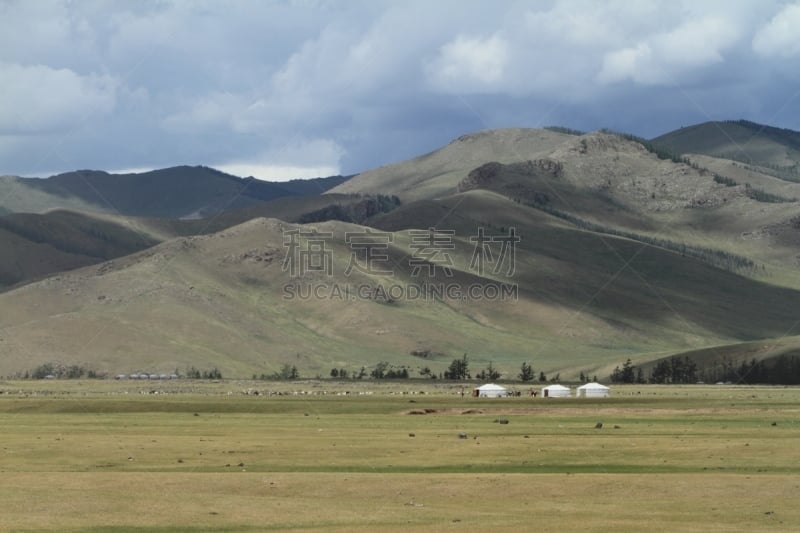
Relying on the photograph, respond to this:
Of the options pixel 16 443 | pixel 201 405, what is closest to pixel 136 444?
pixel 16 443

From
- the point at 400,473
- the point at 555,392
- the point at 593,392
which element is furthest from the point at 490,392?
the point at 400,473

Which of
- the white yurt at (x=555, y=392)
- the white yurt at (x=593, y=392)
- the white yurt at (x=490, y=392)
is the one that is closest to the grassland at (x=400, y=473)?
the white yurt at (x=490, y=392)

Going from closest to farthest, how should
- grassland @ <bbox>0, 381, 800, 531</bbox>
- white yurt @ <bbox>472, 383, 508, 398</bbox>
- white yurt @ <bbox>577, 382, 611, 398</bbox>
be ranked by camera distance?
1. grassland @ <bbox>0, 381, 800, 531</bbox>
2. white yurt @ <bbox>472, 383, 508, 398</bbox>
3. white yurt @ <bbox>577, 382, 611, 398</bbox>

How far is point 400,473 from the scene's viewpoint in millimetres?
56594

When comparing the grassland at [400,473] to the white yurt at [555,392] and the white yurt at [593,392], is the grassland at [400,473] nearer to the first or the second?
the white yurt at [593,392]

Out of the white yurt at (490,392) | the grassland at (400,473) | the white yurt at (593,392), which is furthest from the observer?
the white yurt at (593,392)

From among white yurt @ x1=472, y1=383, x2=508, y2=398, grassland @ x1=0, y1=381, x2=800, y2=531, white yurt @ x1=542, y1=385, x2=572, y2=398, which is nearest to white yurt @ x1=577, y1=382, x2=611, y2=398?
white yurt @ x1=542, y1=385, x2=572, y2=398

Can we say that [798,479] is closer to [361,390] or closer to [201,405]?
[201,405]

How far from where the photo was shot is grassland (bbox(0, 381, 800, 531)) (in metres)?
42.3

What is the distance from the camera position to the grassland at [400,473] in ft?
139

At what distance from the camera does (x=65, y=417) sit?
104875 millimetres

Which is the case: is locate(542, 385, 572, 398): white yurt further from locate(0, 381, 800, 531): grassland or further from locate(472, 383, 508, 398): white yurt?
locate(0, 381, 800, 531): grassland

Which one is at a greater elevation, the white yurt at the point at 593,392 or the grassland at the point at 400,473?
the white yurt at the point at 593,392

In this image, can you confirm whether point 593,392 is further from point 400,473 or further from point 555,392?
point 400,473
